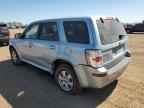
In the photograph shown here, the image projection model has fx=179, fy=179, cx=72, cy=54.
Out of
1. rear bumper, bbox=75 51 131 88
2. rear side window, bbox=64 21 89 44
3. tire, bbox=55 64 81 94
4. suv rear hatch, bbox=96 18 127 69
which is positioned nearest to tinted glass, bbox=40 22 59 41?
rear side window, bbox=64 21 89 44

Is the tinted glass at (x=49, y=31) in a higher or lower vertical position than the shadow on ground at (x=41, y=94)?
higher

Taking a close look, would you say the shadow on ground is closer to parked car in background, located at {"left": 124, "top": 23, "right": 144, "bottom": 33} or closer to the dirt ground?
the dirt ground

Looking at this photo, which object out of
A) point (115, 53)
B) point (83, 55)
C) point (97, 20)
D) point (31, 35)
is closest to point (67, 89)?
point (83, 55)

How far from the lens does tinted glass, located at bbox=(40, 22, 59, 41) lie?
4.70 m

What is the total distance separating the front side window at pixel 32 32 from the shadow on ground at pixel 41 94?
1.31m

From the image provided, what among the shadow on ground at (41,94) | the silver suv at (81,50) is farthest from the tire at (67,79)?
the shadow on ground at (41,94)

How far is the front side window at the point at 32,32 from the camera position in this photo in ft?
18.4

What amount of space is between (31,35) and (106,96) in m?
3.13

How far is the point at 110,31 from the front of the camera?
4117mm

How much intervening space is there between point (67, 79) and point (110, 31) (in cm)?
159

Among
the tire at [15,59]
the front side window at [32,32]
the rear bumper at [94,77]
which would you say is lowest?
the tire at [15,59]

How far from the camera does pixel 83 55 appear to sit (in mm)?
3795

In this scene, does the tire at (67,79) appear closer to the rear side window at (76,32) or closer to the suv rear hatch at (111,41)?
the rear side window at (76,32)

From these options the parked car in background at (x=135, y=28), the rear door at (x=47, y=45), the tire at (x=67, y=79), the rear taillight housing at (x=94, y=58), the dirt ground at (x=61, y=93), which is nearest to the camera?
the rear taillight housing at (x=94, y=58)
